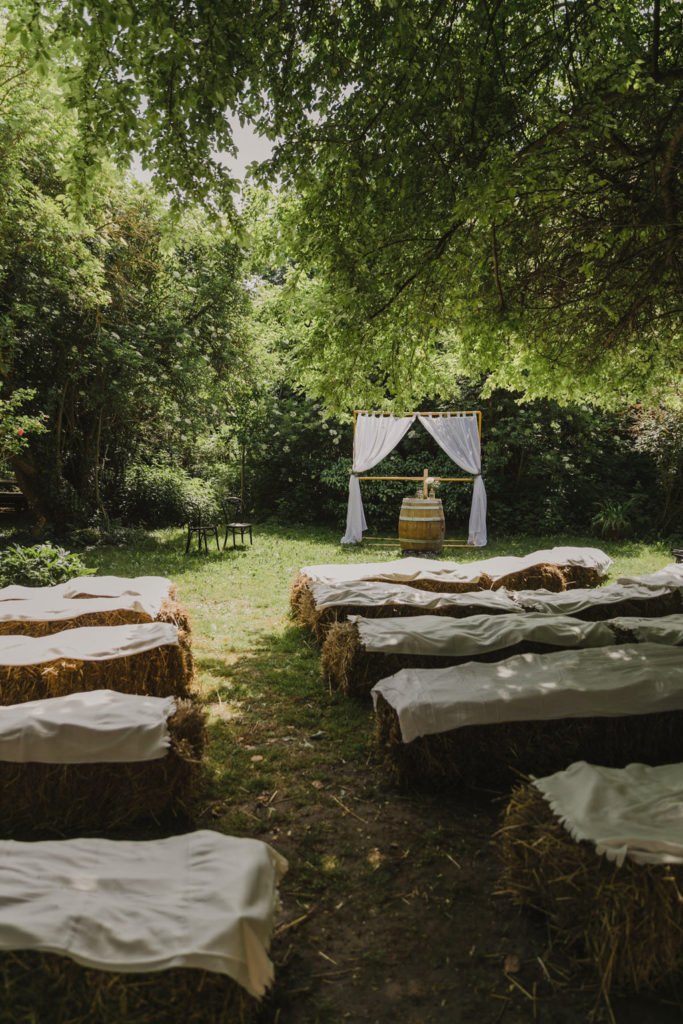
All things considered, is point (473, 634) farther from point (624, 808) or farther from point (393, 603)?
point (624, 808)

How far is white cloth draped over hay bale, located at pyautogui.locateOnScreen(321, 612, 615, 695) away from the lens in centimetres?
392

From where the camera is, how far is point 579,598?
504 cm

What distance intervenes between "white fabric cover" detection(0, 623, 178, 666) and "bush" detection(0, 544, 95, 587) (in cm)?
296

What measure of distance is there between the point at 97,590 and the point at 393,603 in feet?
8.02

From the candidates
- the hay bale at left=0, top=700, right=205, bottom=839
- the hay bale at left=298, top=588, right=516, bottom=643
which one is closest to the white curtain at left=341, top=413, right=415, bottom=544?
the hay bale at left=298, top=588, right=516, bottom=643

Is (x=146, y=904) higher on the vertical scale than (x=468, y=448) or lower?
lower

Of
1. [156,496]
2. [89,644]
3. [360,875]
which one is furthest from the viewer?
[156,496]

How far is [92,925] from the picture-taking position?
60.9 inches

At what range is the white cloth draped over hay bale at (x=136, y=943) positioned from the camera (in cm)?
149

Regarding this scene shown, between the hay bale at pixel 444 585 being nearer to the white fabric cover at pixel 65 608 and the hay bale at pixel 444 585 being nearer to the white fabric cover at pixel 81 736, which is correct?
the white fabric cover at pixel 65 608

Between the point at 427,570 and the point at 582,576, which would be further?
the point at 582,576

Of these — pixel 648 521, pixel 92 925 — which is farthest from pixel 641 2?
pixel 648 521

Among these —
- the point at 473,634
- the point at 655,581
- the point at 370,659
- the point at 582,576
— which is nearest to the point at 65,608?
the point at 370,659

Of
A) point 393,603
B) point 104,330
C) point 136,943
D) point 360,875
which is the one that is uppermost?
point 104,330
